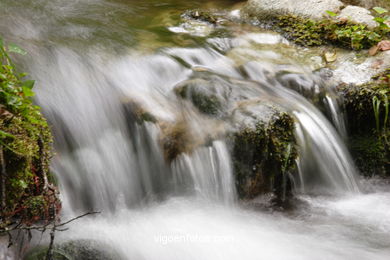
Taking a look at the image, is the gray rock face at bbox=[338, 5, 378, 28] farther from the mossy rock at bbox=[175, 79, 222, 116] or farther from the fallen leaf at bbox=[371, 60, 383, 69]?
the mossy rock at bbox=[175, 79, 222, 116]

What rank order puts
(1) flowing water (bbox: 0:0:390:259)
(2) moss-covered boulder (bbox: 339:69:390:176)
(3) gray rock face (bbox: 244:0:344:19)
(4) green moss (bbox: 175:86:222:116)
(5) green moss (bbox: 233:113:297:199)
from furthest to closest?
1. (3) gray rock face (bbox: 244:0:344:19)
2. (2) moss-covered boulder (bbox: 339:69:390:176)
3. (4) green moss (bbox: 175:86:222:116)
4. (5) green moss (bbox: 233:113:297:199)
5. (1) flowing water (bbox: 0:0:390:259)

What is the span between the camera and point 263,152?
11.4ft

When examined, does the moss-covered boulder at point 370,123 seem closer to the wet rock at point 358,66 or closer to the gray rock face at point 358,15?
the wet rock at point 358,66

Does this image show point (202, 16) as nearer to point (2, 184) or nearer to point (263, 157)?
point (263, 157)

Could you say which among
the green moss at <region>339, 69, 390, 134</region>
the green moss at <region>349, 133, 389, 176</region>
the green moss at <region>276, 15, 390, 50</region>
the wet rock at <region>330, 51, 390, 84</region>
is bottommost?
the green moss at <region>349, 133, 389, 176</region>

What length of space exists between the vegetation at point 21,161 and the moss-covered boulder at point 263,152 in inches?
63.7

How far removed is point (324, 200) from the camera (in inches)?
145

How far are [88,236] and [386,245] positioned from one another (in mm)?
2267

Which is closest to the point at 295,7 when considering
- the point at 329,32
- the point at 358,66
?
the point at 329,32

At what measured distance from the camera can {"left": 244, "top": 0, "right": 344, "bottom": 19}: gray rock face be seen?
5.57m

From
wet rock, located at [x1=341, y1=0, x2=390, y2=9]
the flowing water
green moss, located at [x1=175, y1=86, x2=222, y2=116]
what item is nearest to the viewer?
the flowing water

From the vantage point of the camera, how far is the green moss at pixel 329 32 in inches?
191

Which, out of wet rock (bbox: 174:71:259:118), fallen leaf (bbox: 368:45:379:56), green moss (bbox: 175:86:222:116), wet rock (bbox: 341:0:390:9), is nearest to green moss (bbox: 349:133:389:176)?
fallen leaf (bbox: 368:45:379:56)

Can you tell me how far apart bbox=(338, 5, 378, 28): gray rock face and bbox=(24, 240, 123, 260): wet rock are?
436cm
